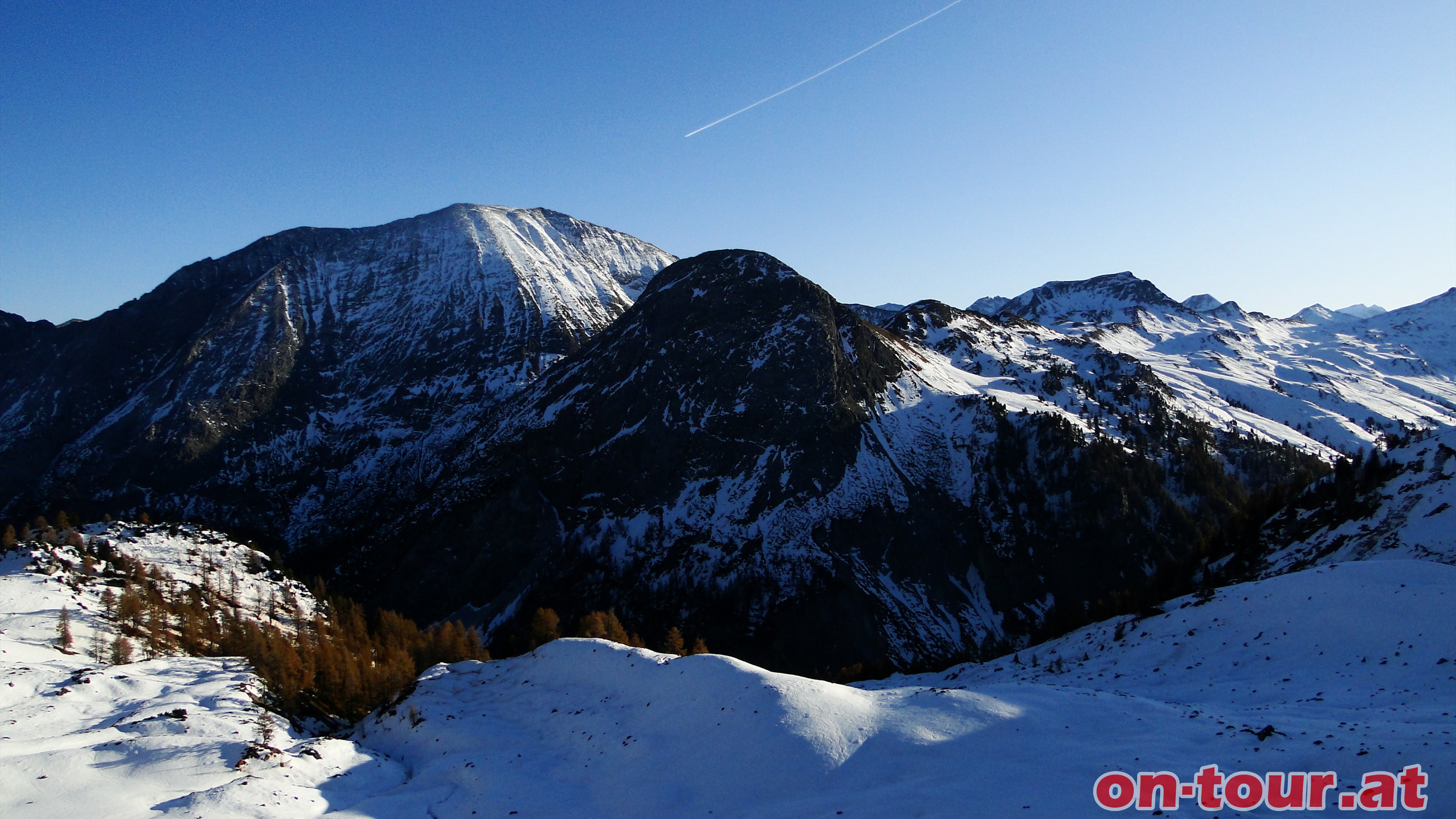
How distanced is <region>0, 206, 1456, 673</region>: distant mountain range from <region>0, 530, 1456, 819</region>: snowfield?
24271 millimetres

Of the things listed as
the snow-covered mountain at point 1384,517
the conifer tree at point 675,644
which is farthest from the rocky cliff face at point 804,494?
the conifer tree at point 675,644

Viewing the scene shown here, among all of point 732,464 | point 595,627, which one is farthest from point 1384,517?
point 732,464

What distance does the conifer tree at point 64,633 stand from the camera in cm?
5281

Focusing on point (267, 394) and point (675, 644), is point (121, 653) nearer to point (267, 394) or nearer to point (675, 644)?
point (675, 644)

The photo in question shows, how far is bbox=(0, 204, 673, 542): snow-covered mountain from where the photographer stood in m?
138

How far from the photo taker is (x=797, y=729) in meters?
25.0

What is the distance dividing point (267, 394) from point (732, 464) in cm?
12478

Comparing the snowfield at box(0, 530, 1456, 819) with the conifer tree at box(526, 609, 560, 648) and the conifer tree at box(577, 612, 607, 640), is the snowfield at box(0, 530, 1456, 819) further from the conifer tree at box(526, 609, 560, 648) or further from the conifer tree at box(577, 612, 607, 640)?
the conifer tree at box(526, 609, 560, 648)

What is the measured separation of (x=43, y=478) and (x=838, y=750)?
618 feet

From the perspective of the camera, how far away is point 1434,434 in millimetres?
58969

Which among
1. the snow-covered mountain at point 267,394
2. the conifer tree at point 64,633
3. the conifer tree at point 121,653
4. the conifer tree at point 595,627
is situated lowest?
the conifer tree at point 595,627

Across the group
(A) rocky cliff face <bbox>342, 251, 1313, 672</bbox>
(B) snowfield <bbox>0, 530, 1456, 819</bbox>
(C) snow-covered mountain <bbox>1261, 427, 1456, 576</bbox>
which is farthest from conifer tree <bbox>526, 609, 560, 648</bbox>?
(C) snow-covered mountain <bbox>1261, 427, 1456, 576</bbox>

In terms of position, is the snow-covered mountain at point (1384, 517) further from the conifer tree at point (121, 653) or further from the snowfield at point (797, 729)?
the conifer tree at point (121, 653)

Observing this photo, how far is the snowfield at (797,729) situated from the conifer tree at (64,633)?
11.5 m
